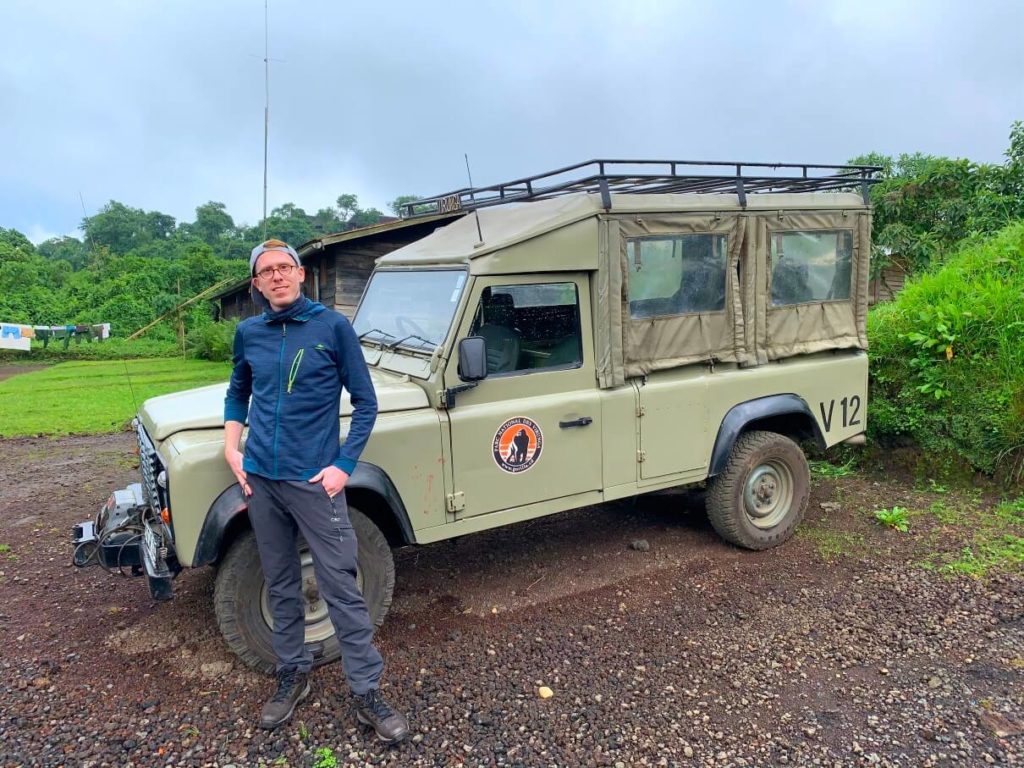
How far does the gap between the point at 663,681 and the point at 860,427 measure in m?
3.02

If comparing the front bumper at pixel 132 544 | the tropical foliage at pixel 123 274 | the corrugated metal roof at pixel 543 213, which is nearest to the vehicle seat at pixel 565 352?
the corrugated metal roof at pixel 543 213

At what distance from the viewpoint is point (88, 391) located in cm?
1365

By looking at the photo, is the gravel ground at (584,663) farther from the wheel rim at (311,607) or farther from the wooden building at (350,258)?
the wooden building at (350,258)

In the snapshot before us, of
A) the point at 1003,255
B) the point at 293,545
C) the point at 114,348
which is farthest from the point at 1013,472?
the point at 114,348

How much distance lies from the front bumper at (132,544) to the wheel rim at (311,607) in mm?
479

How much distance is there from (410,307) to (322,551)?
70.2 inches

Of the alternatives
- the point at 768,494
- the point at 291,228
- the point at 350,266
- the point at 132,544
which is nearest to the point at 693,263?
the point at 768,494

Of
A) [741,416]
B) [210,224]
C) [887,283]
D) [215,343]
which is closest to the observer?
[741,416]

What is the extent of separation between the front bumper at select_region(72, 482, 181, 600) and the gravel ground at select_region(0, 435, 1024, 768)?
1.74 feet

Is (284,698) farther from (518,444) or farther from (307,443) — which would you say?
(518,444)

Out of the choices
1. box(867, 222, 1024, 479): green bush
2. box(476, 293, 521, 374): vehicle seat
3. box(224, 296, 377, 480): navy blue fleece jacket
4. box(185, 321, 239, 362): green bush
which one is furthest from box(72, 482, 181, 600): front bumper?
box(185, 321, 239, 362): green bush

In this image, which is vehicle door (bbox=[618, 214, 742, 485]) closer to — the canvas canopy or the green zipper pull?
the canvas canopy

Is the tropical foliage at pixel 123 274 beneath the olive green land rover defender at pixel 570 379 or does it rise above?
above

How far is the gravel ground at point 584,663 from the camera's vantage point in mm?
3129
